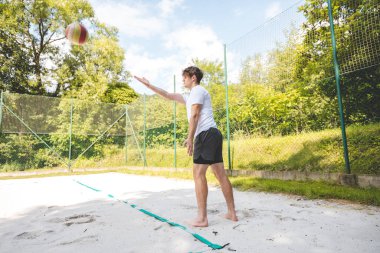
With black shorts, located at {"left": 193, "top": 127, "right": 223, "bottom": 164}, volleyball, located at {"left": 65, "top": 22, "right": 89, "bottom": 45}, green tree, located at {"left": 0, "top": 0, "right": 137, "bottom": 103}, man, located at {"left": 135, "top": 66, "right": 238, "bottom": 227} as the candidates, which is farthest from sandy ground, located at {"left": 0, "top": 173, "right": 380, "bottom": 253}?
green tree, located at {"left": 0, "top": 0, "right": 137, "bottom": 103}

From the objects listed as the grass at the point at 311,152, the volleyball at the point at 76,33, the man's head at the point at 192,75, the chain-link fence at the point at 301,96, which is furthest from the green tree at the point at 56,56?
the man's head at the point at 192,75

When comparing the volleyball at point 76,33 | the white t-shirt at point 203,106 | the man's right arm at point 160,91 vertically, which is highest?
the volleyball at point 76,33

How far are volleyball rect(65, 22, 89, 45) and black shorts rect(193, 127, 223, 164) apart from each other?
4661 mm

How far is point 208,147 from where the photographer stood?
2352mm

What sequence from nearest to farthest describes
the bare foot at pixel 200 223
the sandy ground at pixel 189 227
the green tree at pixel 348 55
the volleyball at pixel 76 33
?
the sandy ground at pixel 189 227
the bare foot at pixel 200 223
the green tree at pixel 348 55
the volleyball at pixel 76 33

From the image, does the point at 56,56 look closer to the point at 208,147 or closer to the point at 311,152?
the point at 311,152

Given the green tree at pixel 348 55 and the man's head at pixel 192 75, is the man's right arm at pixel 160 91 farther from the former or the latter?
the green tree at pixel 348 55

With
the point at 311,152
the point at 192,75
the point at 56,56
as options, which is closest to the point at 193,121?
the point at 192,75

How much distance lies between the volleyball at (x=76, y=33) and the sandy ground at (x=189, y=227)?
3770 millimetres

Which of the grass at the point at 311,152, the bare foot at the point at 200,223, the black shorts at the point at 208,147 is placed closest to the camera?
the bare foot at the point at 200,223

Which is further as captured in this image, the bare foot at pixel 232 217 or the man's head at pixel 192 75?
the man's head at pixel 192 75

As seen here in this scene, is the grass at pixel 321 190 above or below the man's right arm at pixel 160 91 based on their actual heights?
below

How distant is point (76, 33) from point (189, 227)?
522 centimetres

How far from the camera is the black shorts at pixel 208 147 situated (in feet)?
7.66
